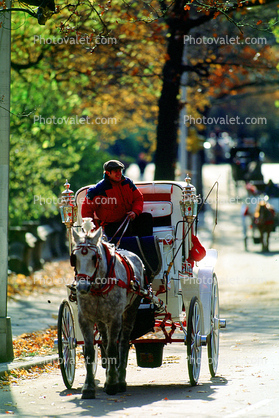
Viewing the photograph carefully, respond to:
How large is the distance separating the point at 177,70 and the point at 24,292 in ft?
20.9

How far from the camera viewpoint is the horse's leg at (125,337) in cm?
815

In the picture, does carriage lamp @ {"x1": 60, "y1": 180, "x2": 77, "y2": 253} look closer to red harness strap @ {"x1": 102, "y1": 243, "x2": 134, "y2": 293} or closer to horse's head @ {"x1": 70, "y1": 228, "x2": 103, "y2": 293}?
red harness strap @ {"x1": 102, "y1": 243, "x2": 134, "y2": 293}

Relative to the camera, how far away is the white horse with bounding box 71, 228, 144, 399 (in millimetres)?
7344

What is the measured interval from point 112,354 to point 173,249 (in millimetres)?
1770

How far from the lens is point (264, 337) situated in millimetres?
11945

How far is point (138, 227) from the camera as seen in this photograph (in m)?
9.06

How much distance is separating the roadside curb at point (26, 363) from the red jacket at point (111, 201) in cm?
240

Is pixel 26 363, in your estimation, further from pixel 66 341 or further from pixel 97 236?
pixel 97 236

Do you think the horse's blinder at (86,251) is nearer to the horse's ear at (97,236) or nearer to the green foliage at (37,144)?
the horse's ear at (97,236)

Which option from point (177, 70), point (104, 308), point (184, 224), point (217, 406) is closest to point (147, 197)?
point (184, 224)

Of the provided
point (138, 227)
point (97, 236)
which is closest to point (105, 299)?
point (97, 236)

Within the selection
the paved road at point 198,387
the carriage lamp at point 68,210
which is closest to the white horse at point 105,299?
the paved road at point 198,387

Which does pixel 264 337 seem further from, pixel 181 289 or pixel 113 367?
pixel 113 367

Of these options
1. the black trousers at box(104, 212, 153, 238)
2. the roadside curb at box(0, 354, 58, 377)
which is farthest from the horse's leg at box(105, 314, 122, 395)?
the roadside curb at box(0, 354, 58, 377)
